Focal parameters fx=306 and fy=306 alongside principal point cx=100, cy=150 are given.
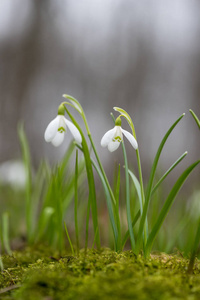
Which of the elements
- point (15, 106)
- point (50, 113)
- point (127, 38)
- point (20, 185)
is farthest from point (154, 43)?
point (20, 185)

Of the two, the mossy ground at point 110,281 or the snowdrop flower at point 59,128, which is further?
the snowdrop flower at point 59,128

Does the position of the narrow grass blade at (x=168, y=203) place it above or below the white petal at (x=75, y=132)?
below

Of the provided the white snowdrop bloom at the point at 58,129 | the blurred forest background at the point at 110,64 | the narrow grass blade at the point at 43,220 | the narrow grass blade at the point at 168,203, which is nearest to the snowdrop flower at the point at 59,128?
the white snowdrop bloom at the point at 58,129

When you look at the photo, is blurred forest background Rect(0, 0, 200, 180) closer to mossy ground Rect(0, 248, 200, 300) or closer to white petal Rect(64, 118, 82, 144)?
white petal Rect(64, 118, 82, 144)

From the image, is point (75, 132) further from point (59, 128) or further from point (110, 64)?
point (110, 64)

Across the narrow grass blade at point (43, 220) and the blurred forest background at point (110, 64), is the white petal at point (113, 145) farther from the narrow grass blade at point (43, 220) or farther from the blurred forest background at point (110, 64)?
the blurred forest background at point (110, 64)

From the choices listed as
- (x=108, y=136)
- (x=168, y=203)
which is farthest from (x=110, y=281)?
(x=108, y=136)
